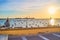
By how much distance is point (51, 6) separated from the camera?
326 centimetres

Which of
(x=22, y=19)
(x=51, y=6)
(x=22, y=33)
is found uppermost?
(x=51, y=6)

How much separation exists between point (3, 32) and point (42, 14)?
1.17 metres

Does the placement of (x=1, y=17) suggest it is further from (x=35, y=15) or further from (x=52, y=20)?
(x=52, y=20)

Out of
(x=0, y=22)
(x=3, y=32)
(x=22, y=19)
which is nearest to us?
(x=3, y=32)

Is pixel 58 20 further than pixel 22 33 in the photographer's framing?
Yes

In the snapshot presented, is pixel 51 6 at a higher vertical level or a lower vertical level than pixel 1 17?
higher

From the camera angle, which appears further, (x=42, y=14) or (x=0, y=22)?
(x=42, y=14)

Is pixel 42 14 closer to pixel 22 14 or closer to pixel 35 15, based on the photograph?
pixel 35 15

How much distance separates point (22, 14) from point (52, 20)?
78 centimetres

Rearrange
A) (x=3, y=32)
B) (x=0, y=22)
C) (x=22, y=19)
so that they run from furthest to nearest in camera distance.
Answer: (x=22, y=19) < (x=0, y=22) < (x=3, y=32)

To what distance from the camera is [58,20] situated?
3.24m

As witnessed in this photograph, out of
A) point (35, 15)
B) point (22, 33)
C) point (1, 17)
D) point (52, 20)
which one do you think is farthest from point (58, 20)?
point (1, 17)

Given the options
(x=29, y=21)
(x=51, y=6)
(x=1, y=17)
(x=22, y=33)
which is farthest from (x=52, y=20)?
(x=1, y=17)

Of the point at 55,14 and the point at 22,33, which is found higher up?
the point at 55,14
